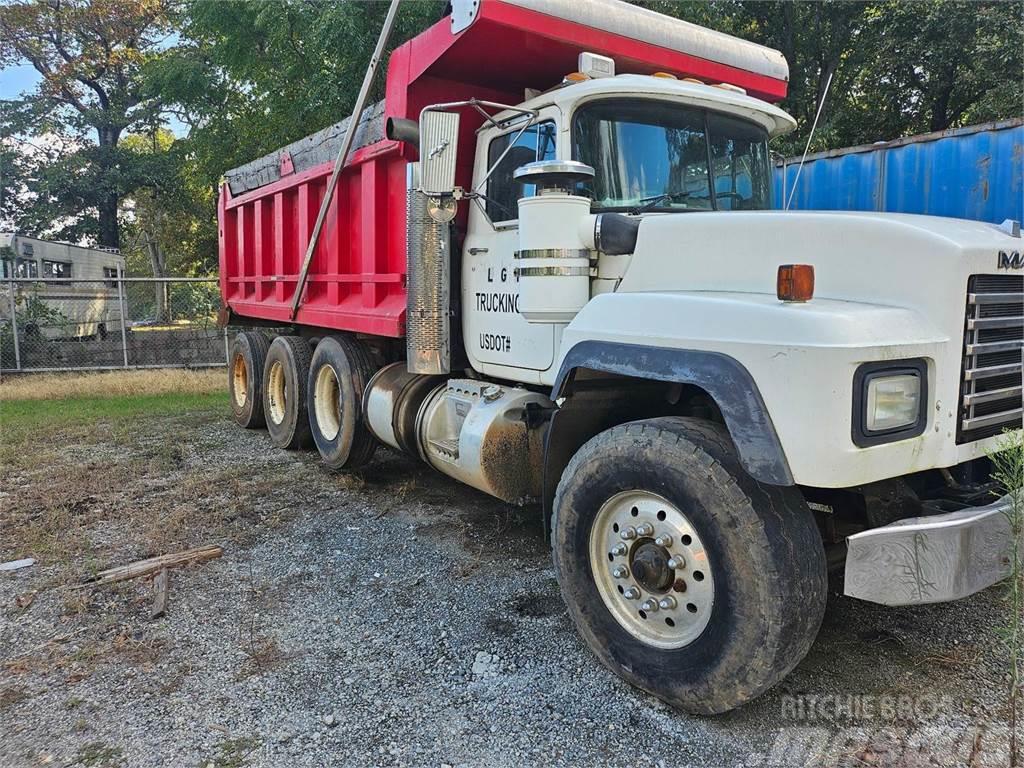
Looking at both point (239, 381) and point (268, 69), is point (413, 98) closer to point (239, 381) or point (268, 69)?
point (239, 381)

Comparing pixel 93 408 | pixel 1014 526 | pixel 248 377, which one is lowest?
pixel 93 408

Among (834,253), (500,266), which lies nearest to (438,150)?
(500,266)

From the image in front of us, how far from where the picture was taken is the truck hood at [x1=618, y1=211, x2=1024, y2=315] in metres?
2.65

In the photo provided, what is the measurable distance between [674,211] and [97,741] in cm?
348

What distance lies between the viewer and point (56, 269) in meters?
21.6

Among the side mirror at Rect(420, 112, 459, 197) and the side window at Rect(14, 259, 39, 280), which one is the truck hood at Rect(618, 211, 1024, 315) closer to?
the side mirror at Rect(420, 112, 459, 197)

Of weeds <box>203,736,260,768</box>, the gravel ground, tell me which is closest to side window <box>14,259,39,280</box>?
the gravel ground

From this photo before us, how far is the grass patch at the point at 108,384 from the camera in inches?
442

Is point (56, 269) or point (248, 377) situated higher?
point (56, 269)

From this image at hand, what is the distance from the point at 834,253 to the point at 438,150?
82.7 inches

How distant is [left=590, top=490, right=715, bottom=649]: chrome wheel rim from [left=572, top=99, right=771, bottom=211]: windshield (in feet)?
5.45

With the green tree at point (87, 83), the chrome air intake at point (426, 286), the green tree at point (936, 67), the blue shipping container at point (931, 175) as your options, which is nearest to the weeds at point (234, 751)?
the chrome air intake at point (426, 286)

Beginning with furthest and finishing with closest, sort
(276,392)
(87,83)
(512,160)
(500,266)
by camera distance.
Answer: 1. (87,83)
2. (276,392)
3. (500,266)
4. (512,160)

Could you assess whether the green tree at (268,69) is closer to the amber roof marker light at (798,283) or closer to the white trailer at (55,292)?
the white trailer at (55,292)
